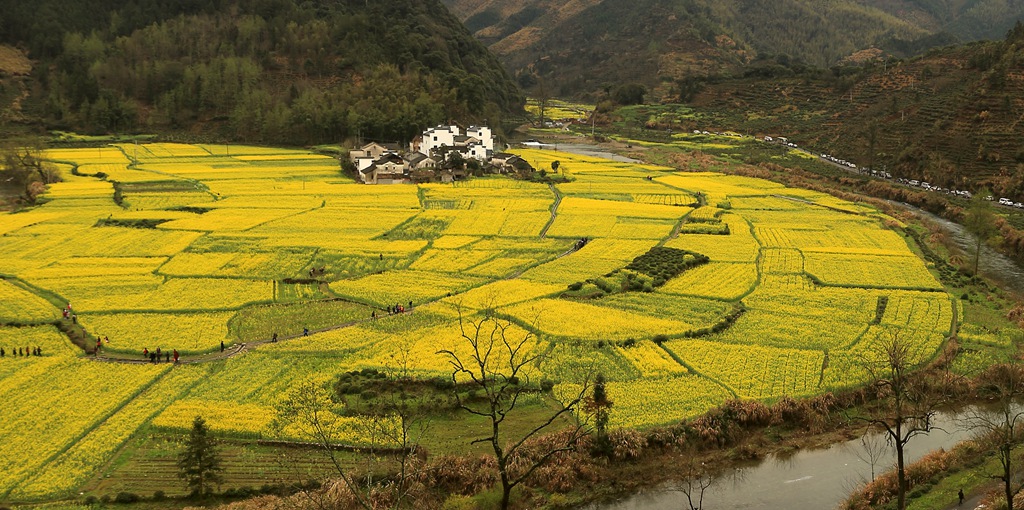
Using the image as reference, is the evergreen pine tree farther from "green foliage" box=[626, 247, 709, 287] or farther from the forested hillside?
the forested hillside

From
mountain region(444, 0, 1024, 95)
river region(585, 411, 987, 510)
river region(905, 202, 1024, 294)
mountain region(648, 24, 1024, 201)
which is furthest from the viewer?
mountain region(444, 0, 1024, 95)

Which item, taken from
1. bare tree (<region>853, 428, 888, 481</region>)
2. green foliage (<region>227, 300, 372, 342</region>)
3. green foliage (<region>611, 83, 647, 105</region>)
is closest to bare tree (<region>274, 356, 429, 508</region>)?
green foliage (<region>227, 300, 372, 342</region>)

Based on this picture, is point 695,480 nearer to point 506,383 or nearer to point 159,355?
point 506,383

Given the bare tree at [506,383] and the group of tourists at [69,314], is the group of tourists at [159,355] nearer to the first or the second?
the group of tourists at [69,314]

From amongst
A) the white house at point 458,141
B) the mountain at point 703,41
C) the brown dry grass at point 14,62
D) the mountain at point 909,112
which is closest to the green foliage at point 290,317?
the white house at point 458,141

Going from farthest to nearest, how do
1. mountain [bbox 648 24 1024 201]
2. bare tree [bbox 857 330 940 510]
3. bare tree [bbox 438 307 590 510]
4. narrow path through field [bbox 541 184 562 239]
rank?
mountain [bbox 648 24 1024 201] < narrow path through field [bbox 541 184 562 239] < bare tree [bbox 857 330 940 510] < bare tree [bbox 438 307 590 510]

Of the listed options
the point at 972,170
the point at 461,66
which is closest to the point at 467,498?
the point at 972,170

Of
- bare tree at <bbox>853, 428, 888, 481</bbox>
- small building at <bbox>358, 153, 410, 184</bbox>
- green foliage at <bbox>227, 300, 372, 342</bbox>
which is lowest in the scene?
bare tree at <bbox>853, 428, 888, 481</bbox>
